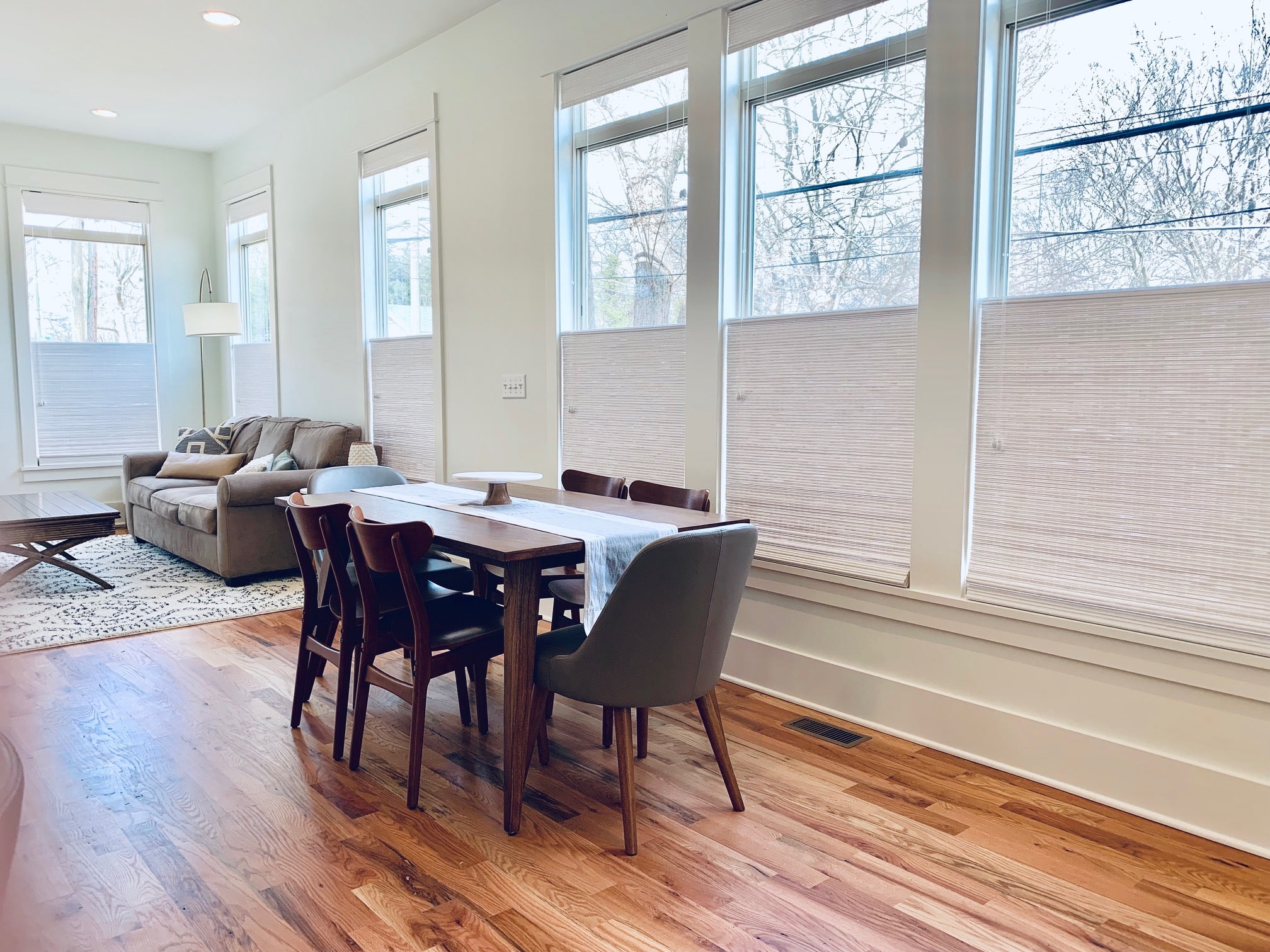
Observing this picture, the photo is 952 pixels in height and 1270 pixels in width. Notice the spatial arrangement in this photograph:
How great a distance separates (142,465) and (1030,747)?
5883mm

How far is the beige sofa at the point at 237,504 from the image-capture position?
16.2 ft

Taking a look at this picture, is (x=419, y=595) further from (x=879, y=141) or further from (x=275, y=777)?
(x=879, y=141)

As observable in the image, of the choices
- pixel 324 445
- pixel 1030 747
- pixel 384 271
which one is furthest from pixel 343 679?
pixel 384 271

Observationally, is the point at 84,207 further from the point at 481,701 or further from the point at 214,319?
the point at 481,701

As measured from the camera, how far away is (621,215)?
396 centimetres

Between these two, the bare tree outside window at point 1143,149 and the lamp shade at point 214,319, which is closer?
the bare tree outside window at point 1143,149

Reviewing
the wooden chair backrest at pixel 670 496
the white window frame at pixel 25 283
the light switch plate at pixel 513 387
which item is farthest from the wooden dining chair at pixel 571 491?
the white window frame at pixel 25 283

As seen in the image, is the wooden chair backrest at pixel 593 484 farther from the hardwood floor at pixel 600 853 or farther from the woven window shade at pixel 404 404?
the woven window shade at pixel 404 404

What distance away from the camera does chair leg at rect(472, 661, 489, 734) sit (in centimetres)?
285

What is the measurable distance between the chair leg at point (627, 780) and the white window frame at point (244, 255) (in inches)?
210

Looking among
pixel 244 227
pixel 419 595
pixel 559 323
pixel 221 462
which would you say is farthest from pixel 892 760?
pixel 244 227

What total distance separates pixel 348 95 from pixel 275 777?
4419 millimetres

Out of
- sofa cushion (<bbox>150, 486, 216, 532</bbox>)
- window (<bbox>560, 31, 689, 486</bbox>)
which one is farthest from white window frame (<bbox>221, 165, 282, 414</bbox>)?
window (<bbox>560, 31, 689, 486</bbox>)

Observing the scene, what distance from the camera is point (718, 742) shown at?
7.86ft
